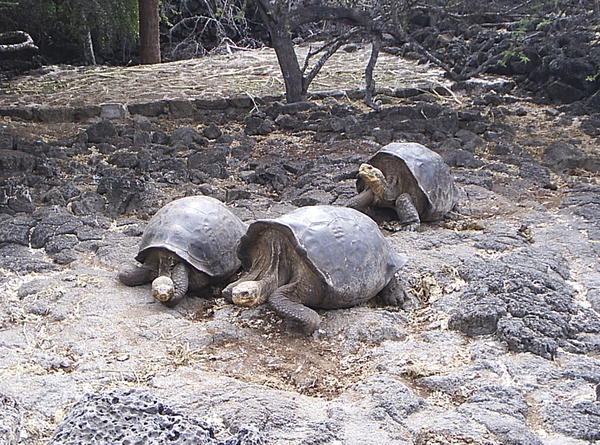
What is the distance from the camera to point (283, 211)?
5.29 m

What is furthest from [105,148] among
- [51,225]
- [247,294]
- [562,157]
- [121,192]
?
[562,157]

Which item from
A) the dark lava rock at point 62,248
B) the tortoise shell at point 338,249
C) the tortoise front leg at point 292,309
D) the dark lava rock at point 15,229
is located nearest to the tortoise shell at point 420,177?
the tortoise shell at point 338,249

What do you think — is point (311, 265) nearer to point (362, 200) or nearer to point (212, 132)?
point (362, 200)

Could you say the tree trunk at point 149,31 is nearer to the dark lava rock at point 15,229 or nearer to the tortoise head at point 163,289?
the dark lava rock at point 15,229

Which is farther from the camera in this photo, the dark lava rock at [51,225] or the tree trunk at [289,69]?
the tree trunk at [289,69]

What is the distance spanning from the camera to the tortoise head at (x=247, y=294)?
3.40 m

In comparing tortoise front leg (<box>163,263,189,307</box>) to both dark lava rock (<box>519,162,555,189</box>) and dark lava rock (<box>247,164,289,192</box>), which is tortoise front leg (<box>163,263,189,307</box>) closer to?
dark lava rock (<box>247,164,289,192</box>)

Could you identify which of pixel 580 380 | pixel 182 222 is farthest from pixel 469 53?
pixel 580 380

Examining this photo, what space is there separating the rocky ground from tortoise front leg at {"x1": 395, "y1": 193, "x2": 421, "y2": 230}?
0.13 meters

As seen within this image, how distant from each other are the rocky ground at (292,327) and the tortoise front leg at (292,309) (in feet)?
0.25

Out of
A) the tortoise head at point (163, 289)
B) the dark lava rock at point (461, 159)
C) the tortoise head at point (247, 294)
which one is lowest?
the dark lava rock at point (461, 159)

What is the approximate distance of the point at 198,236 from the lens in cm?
394

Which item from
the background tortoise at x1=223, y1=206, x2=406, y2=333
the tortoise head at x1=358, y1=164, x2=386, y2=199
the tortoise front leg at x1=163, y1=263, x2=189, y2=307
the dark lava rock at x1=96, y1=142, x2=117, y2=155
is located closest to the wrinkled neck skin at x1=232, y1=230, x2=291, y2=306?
the background tortoise at x1=223, y1=206, x2=406, y2=333

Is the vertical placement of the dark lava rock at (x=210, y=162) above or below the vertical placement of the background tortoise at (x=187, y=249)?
below
